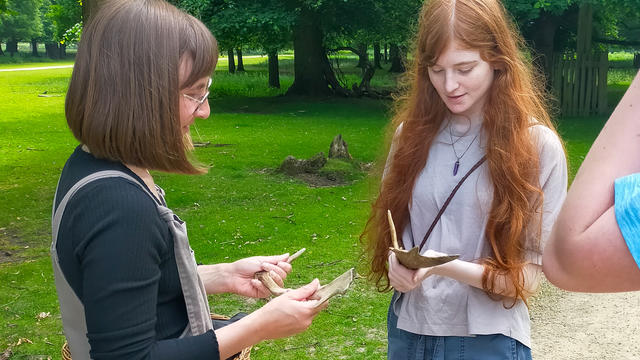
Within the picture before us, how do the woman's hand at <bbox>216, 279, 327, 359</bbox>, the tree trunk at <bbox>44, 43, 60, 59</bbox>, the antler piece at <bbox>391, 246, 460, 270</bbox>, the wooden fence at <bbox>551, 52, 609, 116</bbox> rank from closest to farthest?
the woman's hand at <bbox>216, 279, 327, 359</bbox> < the antler piece at <bbox>391, 246, 460, 270</bbox> < the wooden fence at <bbox>551, 52, 609, 116</bbox> < the tree trunk at <bbox>44, 43, 60, 59</bbox>

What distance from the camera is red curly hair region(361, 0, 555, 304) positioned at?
2.35 meters

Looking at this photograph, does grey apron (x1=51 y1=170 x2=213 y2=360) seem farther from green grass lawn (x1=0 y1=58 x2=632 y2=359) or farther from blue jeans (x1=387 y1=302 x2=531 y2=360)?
green grass lawn (x1=0 y1=58 x2=632 y2=359)

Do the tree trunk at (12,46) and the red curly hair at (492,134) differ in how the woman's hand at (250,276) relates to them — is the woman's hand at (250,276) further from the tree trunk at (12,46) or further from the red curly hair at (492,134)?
the tree trunk at (12,46)

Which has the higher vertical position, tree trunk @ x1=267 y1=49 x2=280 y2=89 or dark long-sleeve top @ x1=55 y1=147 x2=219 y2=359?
dark long-sleeve top @ x1=55 y1=147 x2=219 y2=359

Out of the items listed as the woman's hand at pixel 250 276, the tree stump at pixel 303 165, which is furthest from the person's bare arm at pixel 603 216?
the tree stump at pixel 303 165

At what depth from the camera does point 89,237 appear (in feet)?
5.57

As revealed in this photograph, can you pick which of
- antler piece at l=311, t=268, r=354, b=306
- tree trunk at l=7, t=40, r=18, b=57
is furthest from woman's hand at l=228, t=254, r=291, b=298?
tree trunk at l=7, t=40, r=18, b=57

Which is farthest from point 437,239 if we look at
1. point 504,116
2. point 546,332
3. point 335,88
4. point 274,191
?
point 335,88

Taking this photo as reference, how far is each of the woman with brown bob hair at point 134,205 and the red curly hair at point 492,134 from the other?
720mm

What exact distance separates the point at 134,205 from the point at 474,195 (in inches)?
48.1

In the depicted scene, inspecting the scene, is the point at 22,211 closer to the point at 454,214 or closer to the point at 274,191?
the point at 274,191

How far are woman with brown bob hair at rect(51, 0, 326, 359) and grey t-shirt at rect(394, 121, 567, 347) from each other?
1.79ft

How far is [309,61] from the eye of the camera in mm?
19609

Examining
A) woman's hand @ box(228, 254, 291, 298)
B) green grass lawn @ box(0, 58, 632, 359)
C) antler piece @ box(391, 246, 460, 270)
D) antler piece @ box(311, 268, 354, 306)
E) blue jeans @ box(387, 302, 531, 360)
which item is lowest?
green grass lawn @ box(0, 58, 632, 359)
